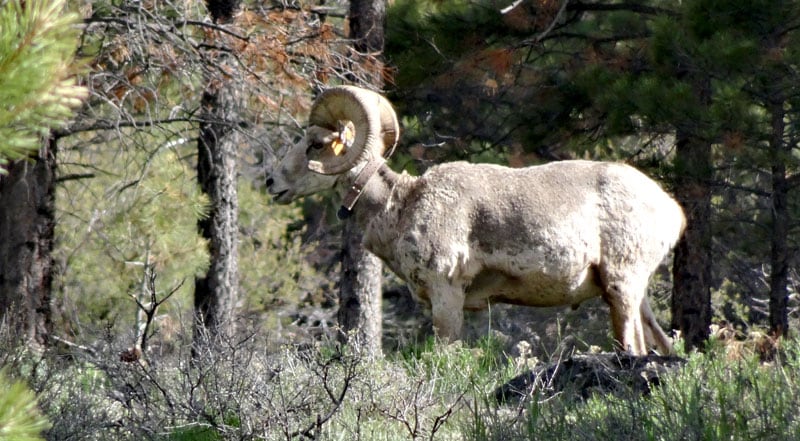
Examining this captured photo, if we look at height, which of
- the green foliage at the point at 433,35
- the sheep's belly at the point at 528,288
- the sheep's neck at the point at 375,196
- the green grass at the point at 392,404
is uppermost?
the green foliage at the point at 433,35

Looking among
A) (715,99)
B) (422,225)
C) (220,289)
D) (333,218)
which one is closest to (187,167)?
(333,218)

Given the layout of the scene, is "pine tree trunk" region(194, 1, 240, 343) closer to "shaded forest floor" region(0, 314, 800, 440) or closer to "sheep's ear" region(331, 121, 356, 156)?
"sheep's ear" region(331, 121, 356, 156)

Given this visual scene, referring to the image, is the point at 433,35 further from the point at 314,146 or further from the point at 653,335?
the point at 653,335

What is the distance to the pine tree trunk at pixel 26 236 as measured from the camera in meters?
12.2

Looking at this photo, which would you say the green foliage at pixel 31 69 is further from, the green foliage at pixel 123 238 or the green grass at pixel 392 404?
the green foliage at pixel 123 238

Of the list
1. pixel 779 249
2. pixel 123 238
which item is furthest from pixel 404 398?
pixel 123 238

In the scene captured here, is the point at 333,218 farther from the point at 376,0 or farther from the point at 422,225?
the point at 422,225

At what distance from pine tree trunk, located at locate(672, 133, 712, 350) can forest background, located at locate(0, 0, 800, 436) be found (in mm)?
25

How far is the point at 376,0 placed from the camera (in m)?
13.1

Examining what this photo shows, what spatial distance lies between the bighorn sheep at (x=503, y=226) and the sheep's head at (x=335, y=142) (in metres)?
0.01

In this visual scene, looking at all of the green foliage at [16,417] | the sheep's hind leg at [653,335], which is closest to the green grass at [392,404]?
the sheep's hind leg at [653,335]

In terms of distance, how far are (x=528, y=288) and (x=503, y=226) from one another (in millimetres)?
547

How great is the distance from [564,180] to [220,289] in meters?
4.95

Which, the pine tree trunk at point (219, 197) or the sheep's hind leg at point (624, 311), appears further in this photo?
the pine tree trunk at point (219, 197)
